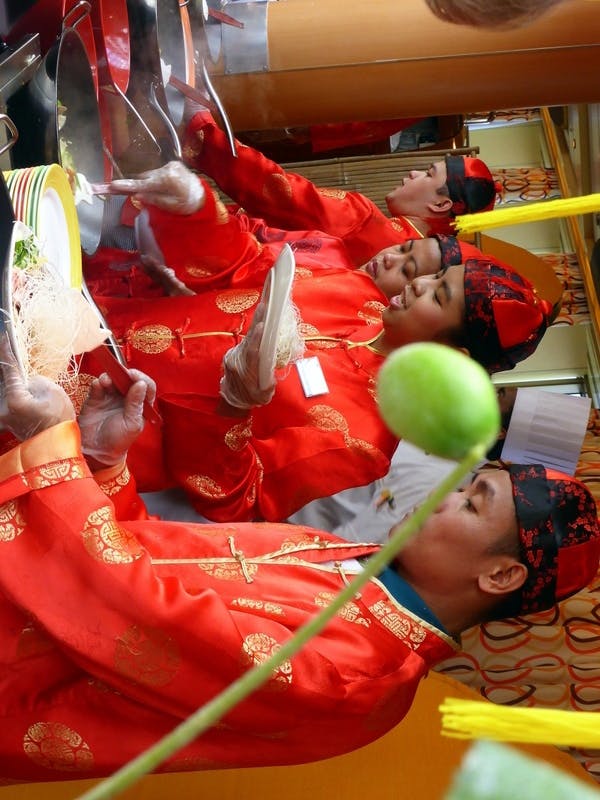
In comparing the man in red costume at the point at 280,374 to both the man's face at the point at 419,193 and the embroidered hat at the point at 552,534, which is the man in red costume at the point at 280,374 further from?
the man's face at the point at 419,193

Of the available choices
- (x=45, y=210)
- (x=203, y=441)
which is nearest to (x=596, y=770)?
(x=203, y=441)

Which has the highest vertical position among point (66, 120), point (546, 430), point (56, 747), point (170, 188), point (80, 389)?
point (66, 120)

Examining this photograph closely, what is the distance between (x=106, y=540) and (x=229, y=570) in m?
0.17

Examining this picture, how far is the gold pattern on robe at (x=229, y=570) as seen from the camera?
88cm

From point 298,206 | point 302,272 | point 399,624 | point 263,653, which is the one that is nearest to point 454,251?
point 302,272

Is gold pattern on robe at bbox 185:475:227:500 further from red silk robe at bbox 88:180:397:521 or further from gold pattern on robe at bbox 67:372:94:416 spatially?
gold pattern on robe at bbox 67:372:94:416

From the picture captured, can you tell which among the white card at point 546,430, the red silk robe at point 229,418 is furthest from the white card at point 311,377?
the white card at point 546,430

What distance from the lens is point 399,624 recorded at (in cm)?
93

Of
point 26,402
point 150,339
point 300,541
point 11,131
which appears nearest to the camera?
point 26,402

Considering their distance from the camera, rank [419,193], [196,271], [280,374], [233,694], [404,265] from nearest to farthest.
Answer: [233,694] → [280,374] → [196,271] → [404,265] → [419,193]

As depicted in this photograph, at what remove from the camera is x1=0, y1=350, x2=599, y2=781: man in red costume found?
74cm

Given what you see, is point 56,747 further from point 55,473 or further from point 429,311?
point 429,311

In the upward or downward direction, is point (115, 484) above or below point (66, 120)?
below

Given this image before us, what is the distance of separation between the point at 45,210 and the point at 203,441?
386 millimetres
